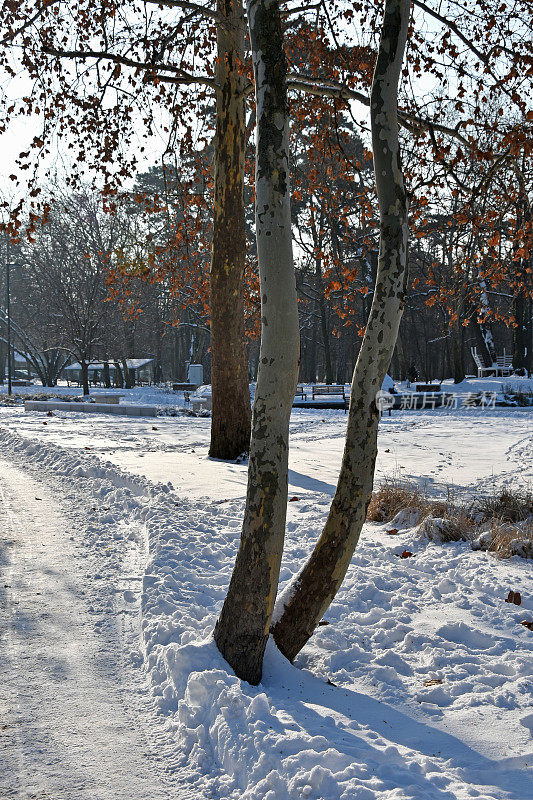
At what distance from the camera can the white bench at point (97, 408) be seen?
915 inches

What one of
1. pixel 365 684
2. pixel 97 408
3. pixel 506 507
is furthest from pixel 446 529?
pixel 97 408

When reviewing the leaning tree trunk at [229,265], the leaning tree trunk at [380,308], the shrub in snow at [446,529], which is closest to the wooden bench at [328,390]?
the leaning tree trunk at [229,265]

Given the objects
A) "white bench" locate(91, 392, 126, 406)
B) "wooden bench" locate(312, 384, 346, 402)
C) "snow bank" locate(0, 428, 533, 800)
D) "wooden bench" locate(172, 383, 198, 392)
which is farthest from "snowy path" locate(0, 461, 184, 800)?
"wooden bench" locate(172, 383, 198, 392)

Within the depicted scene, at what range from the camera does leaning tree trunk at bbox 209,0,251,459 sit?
10.6m

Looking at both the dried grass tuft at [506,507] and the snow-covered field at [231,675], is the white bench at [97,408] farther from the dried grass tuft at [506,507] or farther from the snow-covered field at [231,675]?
the dried grass tuft at [506,507]

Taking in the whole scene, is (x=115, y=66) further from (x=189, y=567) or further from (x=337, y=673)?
Answer: (x=337, y=673)

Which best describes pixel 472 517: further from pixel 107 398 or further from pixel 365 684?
pixel 107 398

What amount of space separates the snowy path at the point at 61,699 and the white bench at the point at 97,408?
17368mm

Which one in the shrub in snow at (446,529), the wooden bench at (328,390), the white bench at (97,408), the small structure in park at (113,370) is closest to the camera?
the shrub in snow at (446,529)

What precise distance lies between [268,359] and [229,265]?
7.64m

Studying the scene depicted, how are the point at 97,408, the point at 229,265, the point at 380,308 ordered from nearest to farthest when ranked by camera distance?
the point at 380,308
the point at 229,265
the point at 97,408

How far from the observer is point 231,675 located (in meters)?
3.51

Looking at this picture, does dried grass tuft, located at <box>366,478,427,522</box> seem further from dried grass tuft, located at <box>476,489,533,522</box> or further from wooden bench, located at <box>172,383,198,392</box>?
wooden bench, located at <box>172,383,198,392</box>

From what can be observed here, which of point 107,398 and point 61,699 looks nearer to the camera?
point 61,699
